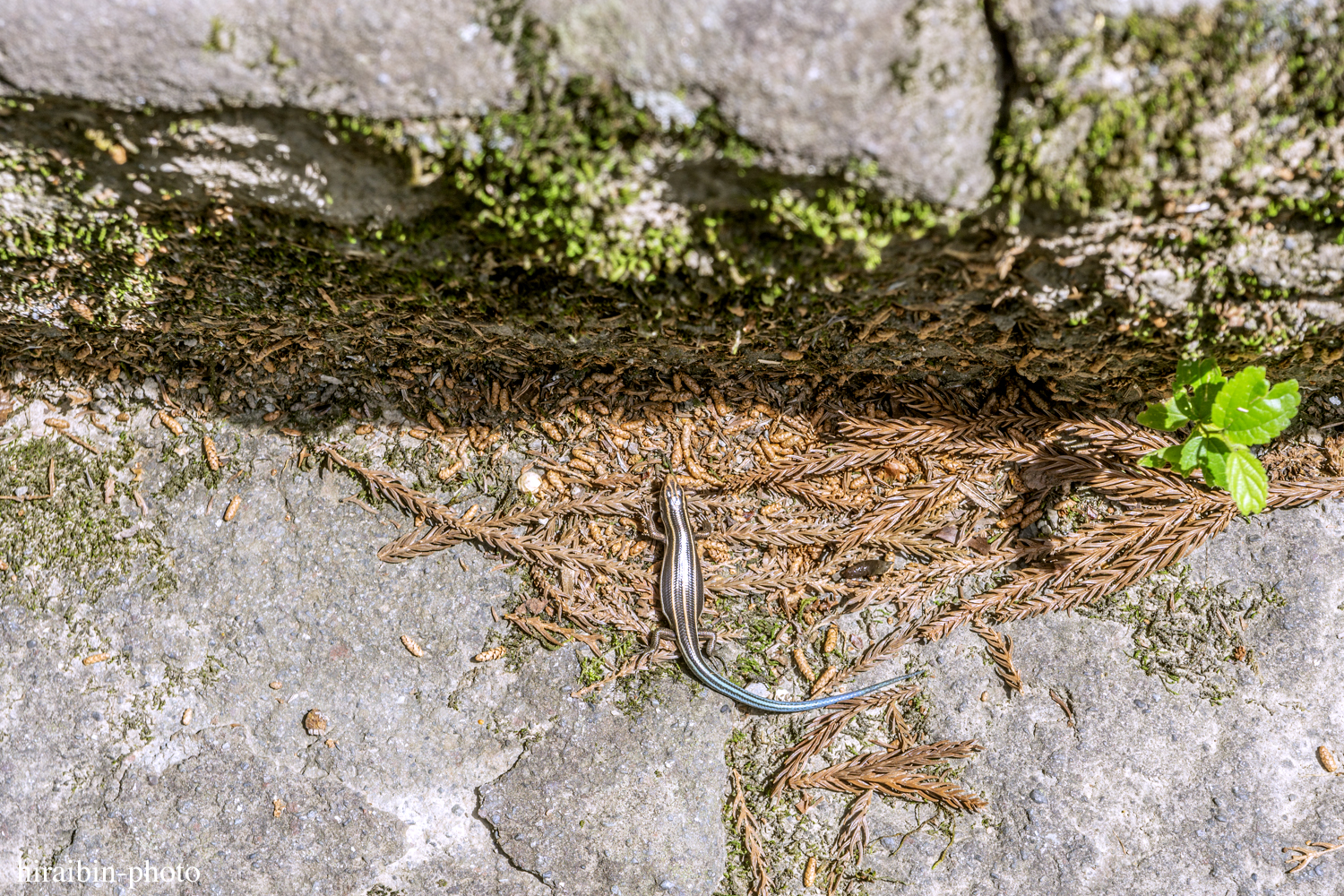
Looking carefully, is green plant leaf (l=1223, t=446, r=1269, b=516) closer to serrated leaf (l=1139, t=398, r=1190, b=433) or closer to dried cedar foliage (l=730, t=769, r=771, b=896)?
serrated leaf (l=1139, t=398, r=1190, b=433)

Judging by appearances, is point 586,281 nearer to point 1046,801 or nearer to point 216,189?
point 216,189

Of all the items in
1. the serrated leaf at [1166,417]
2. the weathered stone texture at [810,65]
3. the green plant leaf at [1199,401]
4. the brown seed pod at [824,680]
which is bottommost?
the brown seed pod at [824,680]

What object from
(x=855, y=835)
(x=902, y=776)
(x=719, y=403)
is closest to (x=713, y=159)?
(x=719, y=403)

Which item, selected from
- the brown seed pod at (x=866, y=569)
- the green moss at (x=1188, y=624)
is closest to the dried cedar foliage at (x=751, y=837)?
the brown seed pod at (x=866, y=569)

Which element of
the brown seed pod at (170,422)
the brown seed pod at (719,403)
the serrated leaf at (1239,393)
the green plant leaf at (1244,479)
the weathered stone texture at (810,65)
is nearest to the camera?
the weathered stone texture at (810,65)

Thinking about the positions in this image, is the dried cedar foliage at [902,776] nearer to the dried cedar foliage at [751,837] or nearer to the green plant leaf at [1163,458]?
the dried cedar foliage at [751,837]

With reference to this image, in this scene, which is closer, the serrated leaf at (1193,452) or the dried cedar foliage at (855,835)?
the serrated leaf at (1193,452)

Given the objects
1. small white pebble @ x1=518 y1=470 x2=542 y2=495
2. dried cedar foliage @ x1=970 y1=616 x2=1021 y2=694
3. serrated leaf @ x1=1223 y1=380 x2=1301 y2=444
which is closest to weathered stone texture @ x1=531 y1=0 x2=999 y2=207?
serrated leaf @ x1=1223 y1=380 x2=1301 y2=444

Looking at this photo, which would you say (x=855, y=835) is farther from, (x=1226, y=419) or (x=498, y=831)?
(x=1226, y=419)
